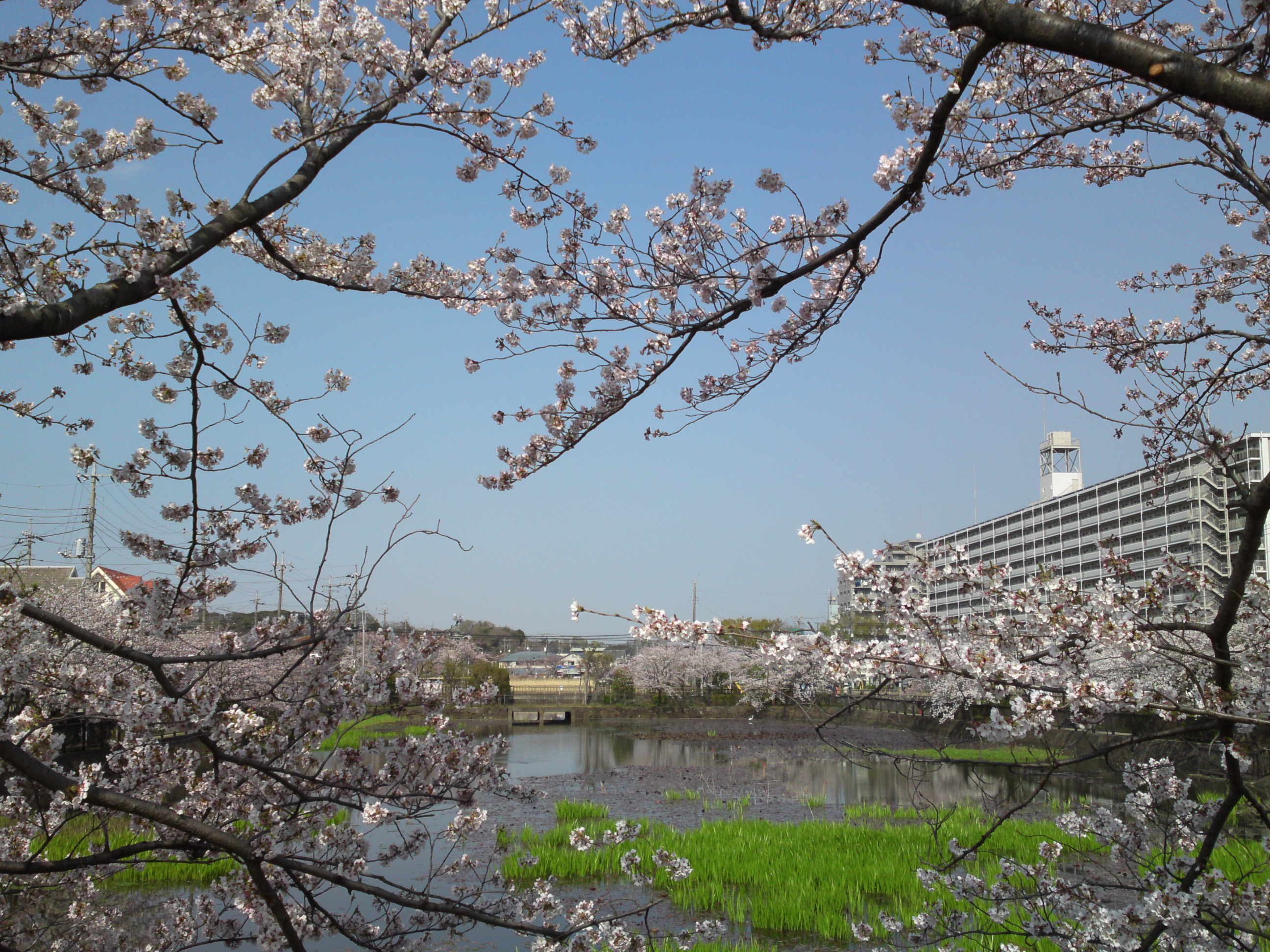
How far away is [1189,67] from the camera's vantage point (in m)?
1.44

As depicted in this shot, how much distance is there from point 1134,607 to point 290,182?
3172 millimetres

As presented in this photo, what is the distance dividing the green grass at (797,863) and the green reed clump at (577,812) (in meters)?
0.51

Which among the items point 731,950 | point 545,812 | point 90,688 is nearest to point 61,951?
point 90,688

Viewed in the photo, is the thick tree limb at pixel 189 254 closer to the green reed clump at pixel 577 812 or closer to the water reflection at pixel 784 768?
the water reflection at pixel 784 768

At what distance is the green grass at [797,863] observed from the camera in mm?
6496

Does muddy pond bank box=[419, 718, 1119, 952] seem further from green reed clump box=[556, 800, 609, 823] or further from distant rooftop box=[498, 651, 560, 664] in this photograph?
distant rooftop box=[498, 651, 560, 664]

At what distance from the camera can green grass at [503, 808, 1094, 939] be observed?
256 inches

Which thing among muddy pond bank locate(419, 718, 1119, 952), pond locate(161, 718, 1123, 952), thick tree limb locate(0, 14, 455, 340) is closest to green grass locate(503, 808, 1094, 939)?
muddy pond bank locate(419, 718, 1119, 952)

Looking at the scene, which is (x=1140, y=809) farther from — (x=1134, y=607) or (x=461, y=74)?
(x=461, y=74)

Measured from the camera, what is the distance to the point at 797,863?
25.3 ft

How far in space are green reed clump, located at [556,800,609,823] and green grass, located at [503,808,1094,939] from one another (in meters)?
0.51

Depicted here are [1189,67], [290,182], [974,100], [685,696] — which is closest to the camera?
[1189,67]

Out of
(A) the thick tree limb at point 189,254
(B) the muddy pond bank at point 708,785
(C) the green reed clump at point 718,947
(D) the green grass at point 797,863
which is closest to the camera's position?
(A) the thick tree limb at point 189,254

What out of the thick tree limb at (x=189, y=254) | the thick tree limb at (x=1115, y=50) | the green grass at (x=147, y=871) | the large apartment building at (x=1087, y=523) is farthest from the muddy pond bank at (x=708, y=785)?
the large apartment building at (x=1087, y=523)
